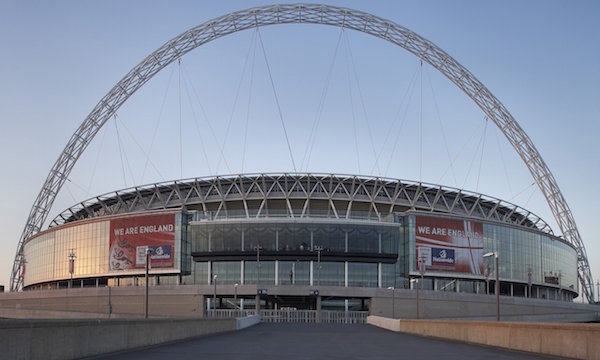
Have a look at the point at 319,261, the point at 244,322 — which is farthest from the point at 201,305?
the point at 244,322

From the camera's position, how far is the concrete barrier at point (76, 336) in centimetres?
1517

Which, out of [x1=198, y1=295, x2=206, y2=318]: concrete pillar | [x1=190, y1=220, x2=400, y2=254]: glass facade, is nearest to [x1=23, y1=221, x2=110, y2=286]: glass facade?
Result: [x1=190, y1=220, x2=400, y2=254]: glass facade

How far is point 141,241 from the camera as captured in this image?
97.5m

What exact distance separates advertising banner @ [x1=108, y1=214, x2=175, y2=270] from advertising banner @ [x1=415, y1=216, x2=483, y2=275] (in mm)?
36389

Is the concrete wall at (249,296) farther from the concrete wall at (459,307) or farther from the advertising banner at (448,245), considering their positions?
the advertising banner at (448,245)

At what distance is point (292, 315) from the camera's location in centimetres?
8625

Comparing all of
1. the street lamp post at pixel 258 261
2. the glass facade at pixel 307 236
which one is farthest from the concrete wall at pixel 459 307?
the street lamp post at pixel 258 261

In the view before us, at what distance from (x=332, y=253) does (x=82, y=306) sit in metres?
36.0

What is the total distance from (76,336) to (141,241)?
80772 mm

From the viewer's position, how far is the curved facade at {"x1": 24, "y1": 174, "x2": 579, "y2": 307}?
311 ft

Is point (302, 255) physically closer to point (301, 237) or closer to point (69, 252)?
point (301, 237)

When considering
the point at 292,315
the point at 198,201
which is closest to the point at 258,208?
the point at 198,201

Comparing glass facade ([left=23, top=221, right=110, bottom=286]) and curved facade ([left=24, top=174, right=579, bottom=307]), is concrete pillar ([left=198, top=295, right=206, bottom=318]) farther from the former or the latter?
glass facade ([left=23, top=221, right=110, bottom=286])

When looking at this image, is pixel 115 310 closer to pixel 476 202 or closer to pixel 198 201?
pixel 198 201
